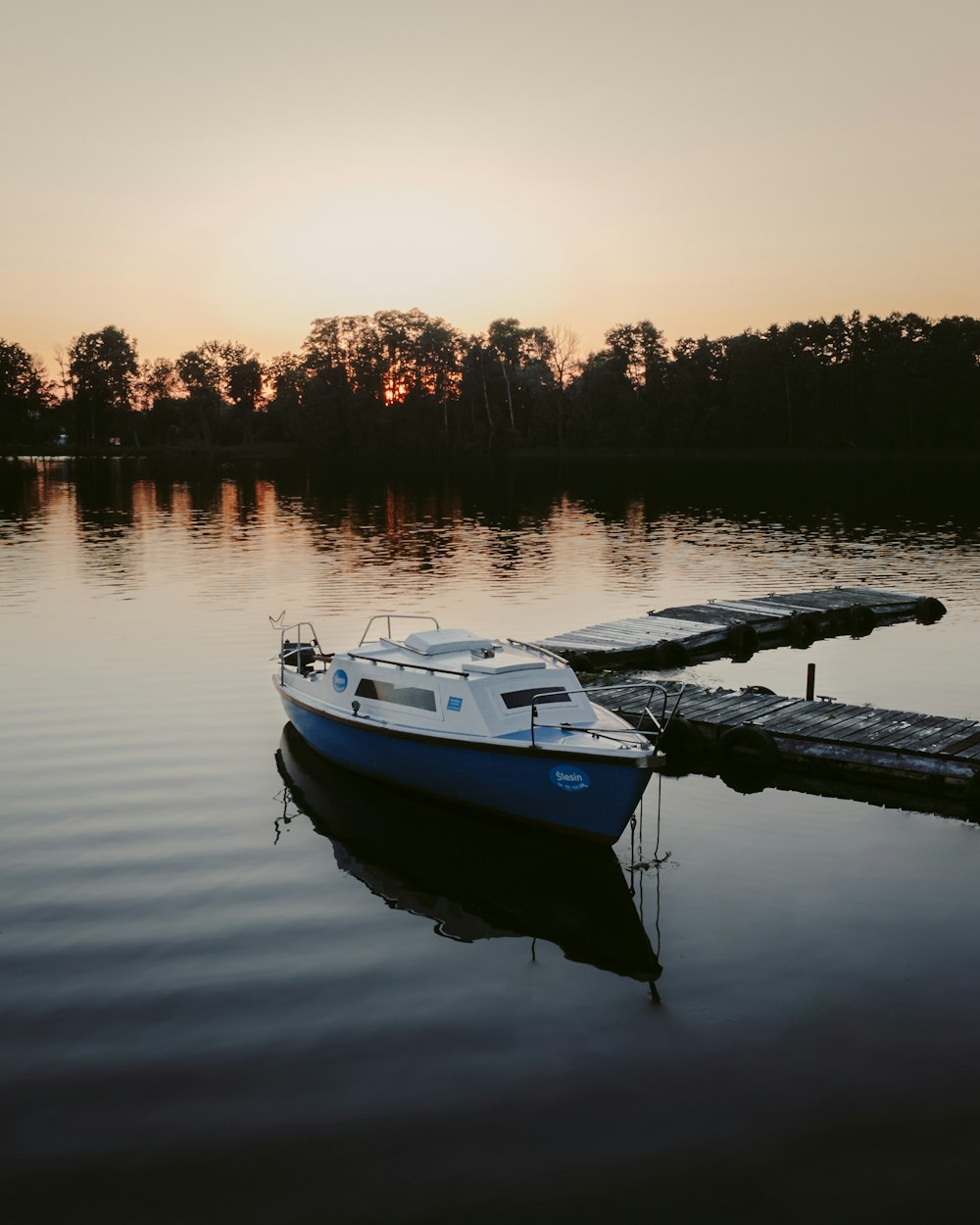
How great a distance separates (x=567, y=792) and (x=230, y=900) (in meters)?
6.64

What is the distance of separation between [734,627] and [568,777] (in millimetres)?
22490

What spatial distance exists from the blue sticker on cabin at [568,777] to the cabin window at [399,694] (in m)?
3.32

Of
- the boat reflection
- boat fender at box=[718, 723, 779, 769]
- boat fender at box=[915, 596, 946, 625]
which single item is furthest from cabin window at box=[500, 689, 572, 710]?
boat fender at box=[915, 596, 946, 625]

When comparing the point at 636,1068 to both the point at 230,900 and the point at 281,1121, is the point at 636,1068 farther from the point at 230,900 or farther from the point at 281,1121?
the point at 230,900

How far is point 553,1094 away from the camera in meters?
13.3

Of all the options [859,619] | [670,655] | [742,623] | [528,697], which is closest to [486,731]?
[528,697]

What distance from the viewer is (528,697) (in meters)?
22.3

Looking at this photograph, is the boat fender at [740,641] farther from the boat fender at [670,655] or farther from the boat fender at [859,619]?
the boat fender at [859,619]

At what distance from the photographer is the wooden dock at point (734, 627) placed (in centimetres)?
3759

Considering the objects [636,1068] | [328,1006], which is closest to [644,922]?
[636,1068]

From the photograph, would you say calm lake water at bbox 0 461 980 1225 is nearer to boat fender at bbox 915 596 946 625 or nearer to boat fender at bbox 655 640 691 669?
boat fender at bbox 655 640 691 669

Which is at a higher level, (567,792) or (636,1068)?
(567,792)

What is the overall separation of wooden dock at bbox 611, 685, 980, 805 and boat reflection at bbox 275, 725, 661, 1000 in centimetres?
493

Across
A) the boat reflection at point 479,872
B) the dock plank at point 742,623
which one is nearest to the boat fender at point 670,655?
the dock plank at point 742,623
